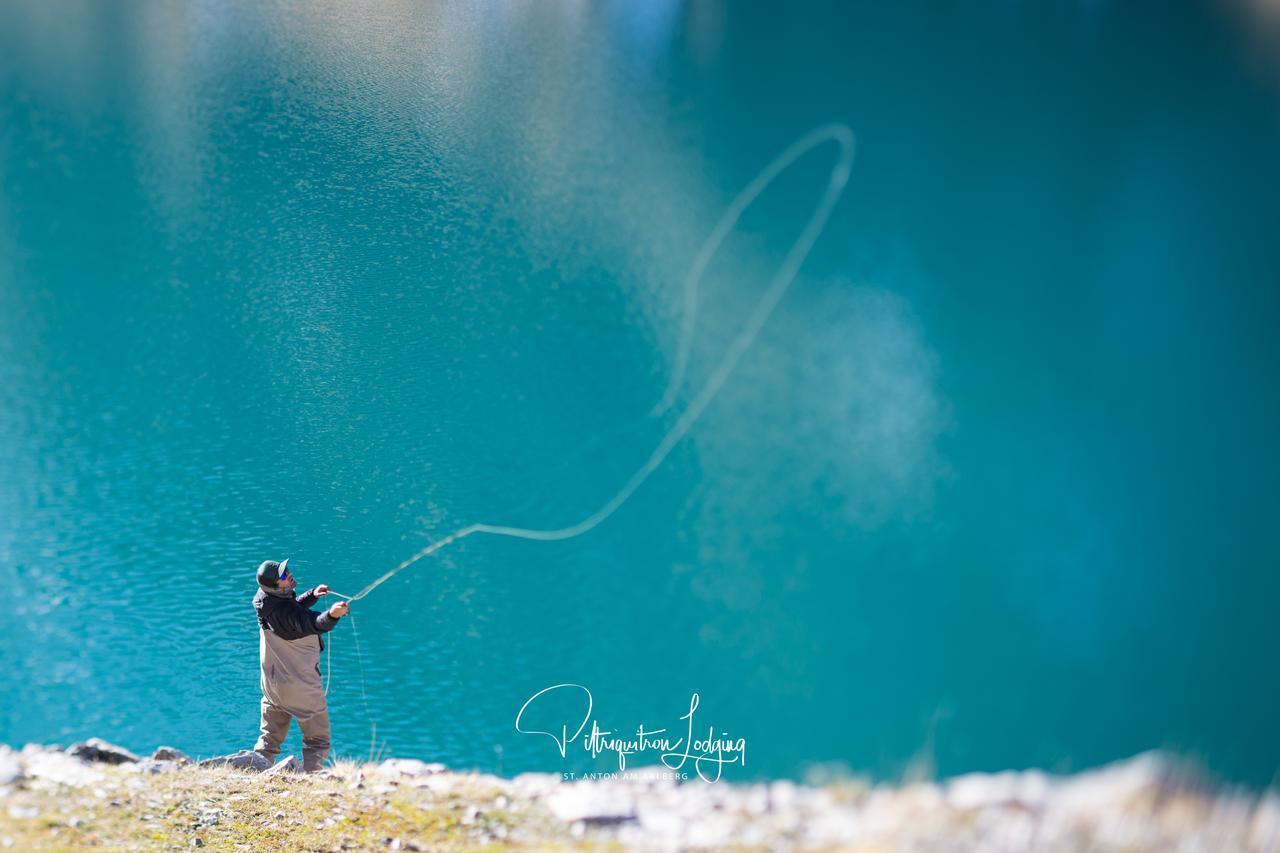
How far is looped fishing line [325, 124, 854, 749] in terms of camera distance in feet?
12.3

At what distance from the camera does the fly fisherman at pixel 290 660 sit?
126 inches

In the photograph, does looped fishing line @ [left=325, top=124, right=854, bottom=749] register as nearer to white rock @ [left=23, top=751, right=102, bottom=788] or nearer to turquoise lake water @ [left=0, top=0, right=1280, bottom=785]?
turquoise lake water @ [left=0, top=0, right=1280, bottom=785]

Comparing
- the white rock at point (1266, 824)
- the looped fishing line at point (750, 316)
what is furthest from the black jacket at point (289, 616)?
the white rock at point (1266, 824)

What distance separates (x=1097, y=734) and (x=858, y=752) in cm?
92

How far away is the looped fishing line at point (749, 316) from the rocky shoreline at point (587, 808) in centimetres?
98

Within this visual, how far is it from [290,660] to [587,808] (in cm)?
118

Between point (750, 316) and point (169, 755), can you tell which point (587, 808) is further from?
point (750, 316)

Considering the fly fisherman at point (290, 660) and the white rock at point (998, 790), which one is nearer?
the fly fisherman at point (290, 660)

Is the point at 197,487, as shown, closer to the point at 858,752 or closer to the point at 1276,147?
the point at 858,752

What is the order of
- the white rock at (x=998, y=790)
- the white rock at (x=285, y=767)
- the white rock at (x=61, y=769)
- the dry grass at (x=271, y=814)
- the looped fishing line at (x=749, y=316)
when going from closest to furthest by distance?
the dry grass at (x=271, y=814), the white rock at (x=61, y=769), the white rock at (x=285, y=767), the white rock at (x=998, y=790), the looped fishing line at (x=749, y=316)

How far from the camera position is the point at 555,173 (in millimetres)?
3770

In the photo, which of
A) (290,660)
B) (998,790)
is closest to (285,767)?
(290,660)

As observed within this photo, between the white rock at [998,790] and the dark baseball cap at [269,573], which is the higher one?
the dark baseball cap at [269,573]

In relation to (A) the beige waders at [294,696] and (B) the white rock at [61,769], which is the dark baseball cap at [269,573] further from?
(B) the white rock at [61,769]
